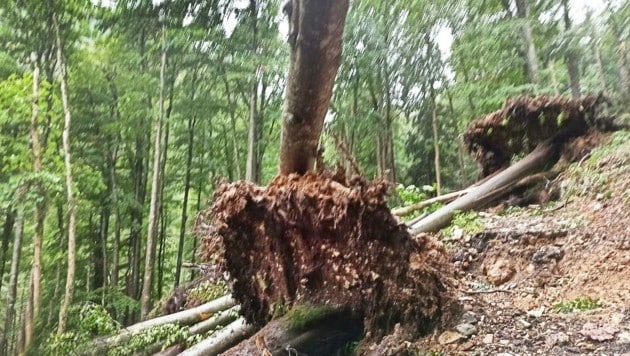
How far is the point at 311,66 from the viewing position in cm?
258

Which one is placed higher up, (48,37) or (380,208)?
(48,37)

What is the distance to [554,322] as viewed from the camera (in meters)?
3.35

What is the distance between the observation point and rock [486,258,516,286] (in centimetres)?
460

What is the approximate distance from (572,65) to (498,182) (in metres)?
5.14

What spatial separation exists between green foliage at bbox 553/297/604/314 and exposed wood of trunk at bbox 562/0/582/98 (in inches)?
290

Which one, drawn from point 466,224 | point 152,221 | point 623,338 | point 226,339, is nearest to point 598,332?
point 623,338

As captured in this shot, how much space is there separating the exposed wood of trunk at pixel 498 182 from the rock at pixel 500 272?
1630 mm

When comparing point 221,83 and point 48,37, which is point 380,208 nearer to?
point 48,37

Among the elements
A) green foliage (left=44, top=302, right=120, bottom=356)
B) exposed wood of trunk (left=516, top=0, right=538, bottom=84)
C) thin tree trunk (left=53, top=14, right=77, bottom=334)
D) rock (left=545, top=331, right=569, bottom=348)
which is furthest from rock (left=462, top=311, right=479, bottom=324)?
exposed wood of trunk (left=516, top=0, right=538, bottom=84)

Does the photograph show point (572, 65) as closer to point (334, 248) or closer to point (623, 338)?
point (623, 338)

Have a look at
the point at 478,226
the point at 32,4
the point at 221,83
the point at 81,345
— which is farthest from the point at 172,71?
the point at 478,226

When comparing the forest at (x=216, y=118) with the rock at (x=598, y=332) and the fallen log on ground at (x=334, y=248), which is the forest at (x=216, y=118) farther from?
the rock at (x=598, y=332)

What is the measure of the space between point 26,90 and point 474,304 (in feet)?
28.5

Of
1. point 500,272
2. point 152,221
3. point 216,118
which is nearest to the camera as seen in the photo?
point 500,272
